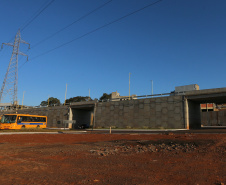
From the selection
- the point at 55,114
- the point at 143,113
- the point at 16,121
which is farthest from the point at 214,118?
the point at 16,121

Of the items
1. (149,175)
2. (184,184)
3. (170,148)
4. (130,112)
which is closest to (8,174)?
(149,175)

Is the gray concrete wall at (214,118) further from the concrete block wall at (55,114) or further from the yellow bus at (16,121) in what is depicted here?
the yellow bus at (16,121)

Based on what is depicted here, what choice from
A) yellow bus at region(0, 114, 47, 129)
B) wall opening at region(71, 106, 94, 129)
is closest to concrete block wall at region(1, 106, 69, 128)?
wall opening at region(71, 106, 94, 129)

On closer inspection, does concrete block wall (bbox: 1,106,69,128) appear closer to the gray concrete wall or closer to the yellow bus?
the yellow bus

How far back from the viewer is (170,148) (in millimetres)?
8836

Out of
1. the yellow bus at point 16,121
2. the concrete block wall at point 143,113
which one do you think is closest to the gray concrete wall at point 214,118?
the concrete block wall at point 143,113

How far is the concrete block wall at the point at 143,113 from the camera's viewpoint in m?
31.8

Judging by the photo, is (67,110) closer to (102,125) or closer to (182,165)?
(102,125)

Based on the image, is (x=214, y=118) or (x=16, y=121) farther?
(x=214, y=118)

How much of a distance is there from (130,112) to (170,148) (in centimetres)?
2852

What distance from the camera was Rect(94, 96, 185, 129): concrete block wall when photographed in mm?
31750

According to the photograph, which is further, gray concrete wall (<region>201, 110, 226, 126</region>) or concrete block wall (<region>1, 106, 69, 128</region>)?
gray concrete wall (<region>201, 110, 226, 126</region>)

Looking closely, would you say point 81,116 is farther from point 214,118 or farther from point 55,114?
point 214,118

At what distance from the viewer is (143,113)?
116 ft
